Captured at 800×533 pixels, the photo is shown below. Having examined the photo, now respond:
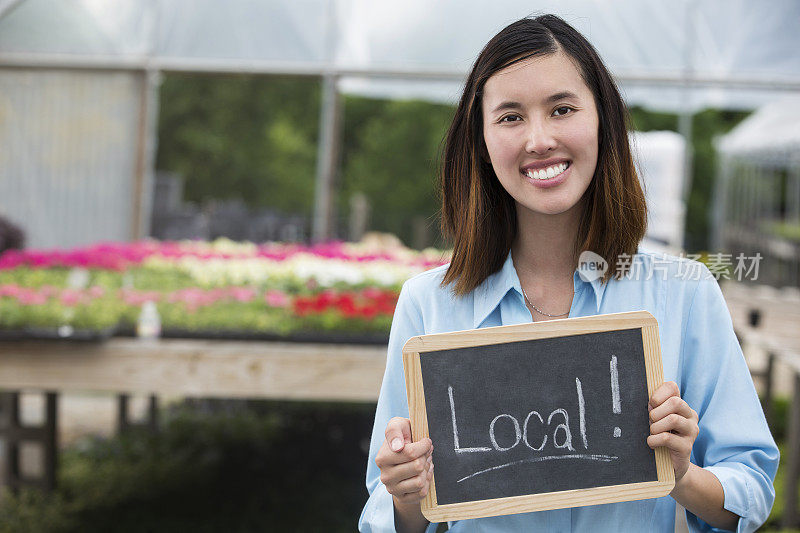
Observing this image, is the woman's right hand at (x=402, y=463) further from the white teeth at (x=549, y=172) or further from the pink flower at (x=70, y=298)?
the pink flower at (x=70, y=298)

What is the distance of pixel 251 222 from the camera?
11.2 metres

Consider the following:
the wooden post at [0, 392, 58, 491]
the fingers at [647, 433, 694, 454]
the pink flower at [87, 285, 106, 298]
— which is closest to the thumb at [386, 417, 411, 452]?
the fingers at [647, 433, 694, 454]

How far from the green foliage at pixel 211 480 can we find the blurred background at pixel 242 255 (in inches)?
0.8

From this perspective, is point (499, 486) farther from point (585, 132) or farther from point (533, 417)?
point (585, 132)

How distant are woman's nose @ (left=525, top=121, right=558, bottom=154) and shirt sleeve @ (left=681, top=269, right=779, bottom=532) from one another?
327 mm

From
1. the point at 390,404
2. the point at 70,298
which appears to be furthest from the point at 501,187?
the point at 70,298

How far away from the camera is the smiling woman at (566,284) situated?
1.20 metres

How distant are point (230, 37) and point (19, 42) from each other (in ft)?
6.91

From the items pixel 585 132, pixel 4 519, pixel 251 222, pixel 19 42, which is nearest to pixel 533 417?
pixel 585 132

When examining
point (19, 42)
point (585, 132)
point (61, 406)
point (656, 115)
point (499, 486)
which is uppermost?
point (656, 115)

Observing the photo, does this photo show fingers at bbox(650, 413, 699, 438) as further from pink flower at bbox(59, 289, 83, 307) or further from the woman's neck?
pink flower at bbox(59, 289, 83, 307)

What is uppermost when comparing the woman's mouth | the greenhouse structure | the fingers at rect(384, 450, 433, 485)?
the greenhouse structure

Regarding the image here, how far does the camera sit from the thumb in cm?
115

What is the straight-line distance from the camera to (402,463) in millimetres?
1168
